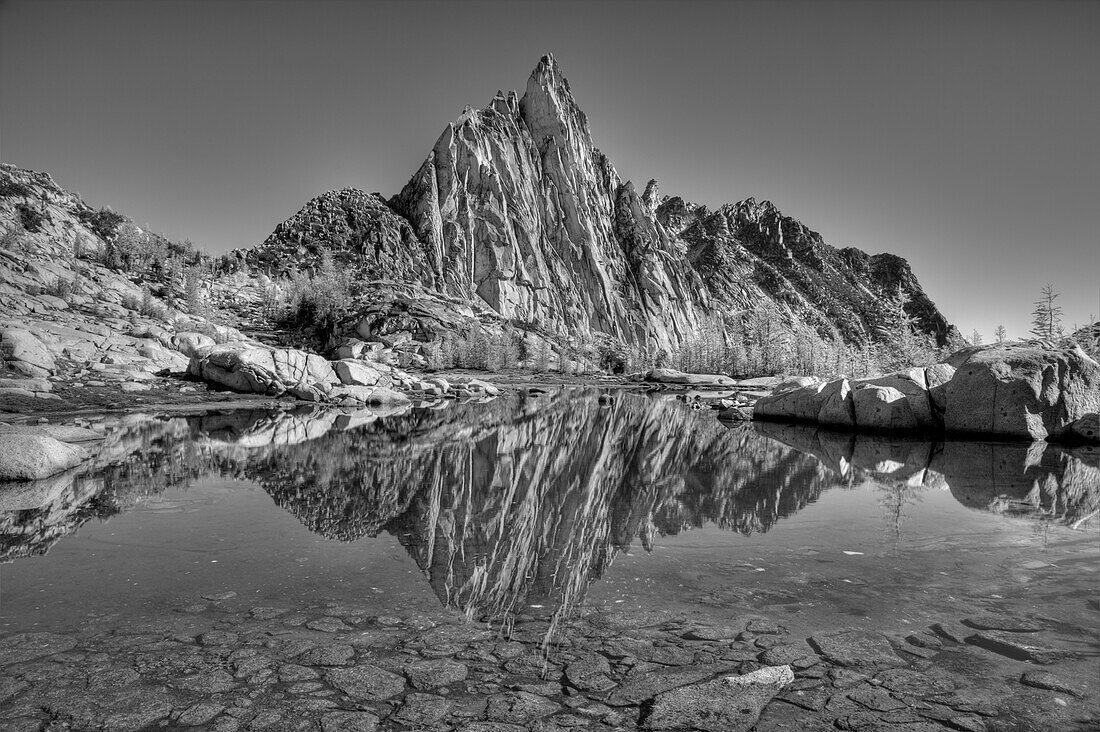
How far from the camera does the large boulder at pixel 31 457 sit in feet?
44.7

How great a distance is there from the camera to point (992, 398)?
23969 millimetres

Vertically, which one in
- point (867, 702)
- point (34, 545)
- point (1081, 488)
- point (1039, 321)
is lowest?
point (34, 545)

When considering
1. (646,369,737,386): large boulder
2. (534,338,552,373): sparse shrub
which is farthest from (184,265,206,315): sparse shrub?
(646,369,737,386): large boulder

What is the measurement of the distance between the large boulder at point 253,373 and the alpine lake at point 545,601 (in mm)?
32510

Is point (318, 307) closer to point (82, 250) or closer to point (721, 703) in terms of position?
point (82, 250)

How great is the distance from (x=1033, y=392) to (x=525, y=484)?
75.0 ft

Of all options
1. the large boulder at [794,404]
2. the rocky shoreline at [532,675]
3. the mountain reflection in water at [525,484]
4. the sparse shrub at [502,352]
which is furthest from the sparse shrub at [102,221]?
the rocky shoreline at [532,675]

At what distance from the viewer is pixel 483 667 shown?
5398 millimetres

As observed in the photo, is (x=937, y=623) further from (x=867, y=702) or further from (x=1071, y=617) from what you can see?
(x=867, y=702)

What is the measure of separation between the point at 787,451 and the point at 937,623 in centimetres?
1516

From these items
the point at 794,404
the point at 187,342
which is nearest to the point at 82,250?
the point at 187,342

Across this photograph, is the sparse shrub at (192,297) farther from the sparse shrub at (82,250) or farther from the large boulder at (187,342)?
the large boulder at (187,342)

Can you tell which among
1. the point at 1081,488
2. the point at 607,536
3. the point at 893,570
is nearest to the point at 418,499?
the point at 607,536

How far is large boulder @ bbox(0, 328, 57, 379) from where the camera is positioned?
35.0m
